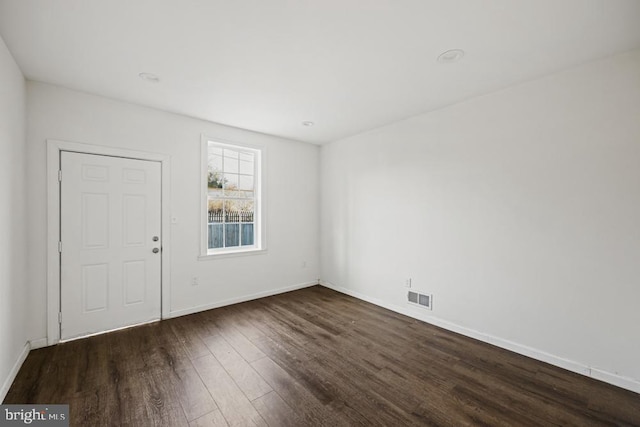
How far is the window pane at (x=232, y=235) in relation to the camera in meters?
4.13

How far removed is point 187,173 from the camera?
3.59 metres

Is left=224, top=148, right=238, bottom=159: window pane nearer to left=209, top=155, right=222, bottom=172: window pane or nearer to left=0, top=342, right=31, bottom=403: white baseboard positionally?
left=209, top=155, right=222, bottom=172: window pane

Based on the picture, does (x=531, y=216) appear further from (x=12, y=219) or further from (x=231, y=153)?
(x=12, y=219)

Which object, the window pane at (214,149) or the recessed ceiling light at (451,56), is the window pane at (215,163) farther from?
the recessed ceiling light at (451,56)

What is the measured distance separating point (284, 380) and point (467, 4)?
301cm

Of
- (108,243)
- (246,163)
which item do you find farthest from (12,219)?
(246,163)

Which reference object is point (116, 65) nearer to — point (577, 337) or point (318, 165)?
point (318, 165)

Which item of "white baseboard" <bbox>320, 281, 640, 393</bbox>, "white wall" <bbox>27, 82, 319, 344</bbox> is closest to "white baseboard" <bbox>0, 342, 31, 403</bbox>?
"white wall" <bbox>27, 82, 319, 344</bbox>

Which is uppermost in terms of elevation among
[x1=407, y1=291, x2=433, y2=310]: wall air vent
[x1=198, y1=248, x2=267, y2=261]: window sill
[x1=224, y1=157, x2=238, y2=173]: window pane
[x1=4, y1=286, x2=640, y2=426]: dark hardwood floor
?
[x1=224, y1=157, x2=238, y2=173]: window pane

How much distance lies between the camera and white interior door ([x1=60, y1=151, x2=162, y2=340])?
2.80 meters

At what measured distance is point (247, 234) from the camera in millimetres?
4355

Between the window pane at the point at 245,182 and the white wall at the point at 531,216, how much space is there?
2.14 meters

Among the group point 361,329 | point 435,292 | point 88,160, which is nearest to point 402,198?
point 435,292

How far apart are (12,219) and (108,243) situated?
87cm
